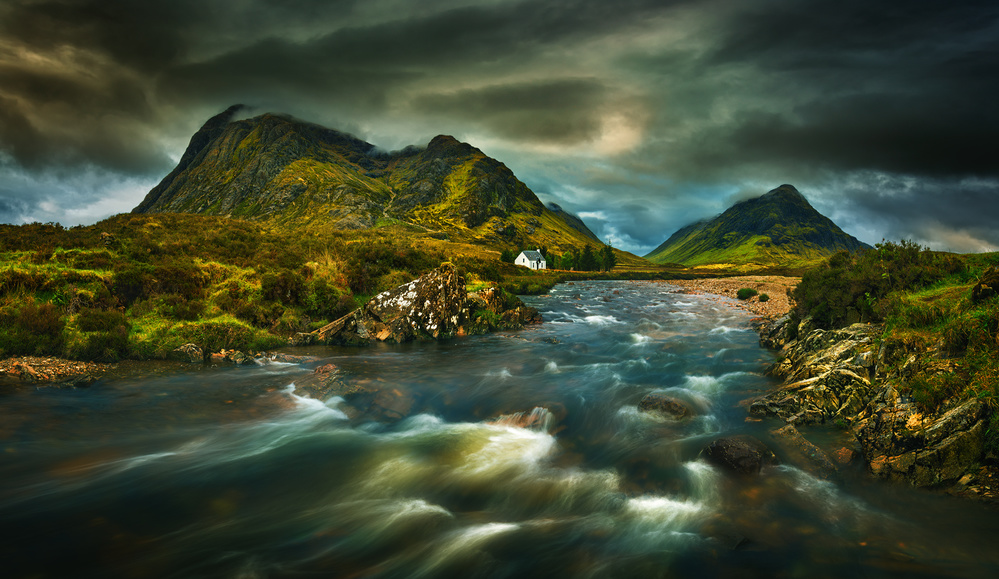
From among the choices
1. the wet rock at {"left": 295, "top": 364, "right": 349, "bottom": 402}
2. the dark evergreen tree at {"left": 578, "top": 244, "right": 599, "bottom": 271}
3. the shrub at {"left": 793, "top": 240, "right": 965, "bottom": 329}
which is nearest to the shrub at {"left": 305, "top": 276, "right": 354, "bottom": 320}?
the wet rock at {"left": 295, "top": 364, "right": 349, "bottom": 402}

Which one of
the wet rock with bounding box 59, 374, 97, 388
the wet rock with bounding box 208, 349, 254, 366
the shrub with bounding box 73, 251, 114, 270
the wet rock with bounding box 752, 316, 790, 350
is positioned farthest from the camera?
the wet rock with bounding box 752, 316, 790, 350

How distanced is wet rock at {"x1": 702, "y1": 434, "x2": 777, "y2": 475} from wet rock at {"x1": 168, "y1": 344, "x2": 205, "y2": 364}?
67.4 feet

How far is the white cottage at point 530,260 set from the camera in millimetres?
132375

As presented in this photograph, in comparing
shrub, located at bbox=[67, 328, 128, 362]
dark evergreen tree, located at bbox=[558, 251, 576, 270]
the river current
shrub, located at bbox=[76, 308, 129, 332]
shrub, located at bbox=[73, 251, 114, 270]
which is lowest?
the river current

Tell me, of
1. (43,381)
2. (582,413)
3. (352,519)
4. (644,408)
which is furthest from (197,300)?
(644,408)

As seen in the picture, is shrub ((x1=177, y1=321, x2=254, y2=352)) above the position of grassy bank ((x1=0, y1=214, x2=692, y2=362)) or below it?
below

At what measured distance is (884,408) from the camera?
8.62 metres

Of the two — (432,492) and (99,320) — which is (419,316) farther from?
(432,492)

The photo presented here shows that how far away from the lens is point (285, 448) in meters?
11.5

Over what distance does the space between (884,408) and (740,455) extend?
3.17 m

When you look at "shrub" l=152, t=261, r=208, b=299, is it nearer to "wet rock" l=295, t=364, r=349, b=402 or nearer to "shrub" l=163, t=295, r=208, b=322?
"shrub" l=163, t=295, r=208, b=322

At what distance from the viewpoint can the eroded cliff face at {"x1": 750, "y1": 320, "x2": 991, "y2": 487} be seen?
7191 millimetres

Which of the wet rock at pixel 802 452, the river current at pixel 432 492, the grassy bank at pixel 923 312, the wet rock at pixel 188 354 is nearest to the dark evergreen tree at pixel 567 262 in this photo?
the grassy bank at pixel 923 312

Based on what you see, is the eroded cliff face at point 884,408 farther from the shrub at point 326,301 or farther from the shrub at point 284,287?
the shrub at point 284,287
